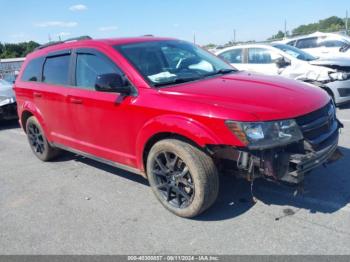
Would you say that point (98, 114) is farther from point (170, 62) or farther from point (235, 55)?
point (235, 55)

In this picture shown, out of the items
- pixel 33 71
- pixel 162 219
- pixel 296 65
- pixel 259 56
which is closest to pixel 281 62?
pixel 296 65

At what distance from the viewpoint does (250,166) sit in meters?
3.26

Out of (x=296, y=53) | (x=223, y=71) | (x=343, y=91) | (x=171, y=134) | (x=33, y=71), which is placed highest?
(x=33, y=71)

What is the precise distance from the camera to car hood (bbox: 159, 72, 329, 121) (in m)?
3.23

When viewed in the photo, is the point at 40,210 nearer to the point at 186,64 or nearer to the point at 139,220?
the point at 139,220

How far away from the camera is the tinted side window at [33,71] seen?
5.76m

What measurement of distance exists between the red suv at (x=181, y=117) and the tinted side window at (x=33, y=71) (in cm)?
51

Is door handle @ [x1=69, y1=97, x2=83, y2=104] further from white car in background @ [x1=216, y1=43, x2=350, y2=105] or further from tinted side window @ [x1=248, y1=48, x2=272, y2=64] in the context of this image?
tinted side window @ [x1=248, y1=48, x2=272, y2=64]

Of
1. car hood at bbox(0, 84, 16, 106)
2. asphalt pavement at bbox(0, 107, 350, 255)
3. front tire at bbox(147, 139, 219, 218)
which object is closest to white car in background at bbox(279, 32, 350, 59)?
asphalt pavement at bbox(0, 107, 350, 255)

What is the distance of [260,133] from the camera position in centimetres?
319

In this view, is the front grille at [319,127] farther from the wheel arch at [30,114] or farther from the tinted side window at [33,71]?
the tinted side window at [33,71]

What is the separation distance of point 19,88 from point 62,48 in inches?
55.8

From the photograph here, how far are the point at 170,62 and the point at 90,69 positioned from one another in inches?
39.5

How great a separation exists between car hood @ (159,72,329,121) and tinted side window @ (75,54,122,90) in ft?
2.93
